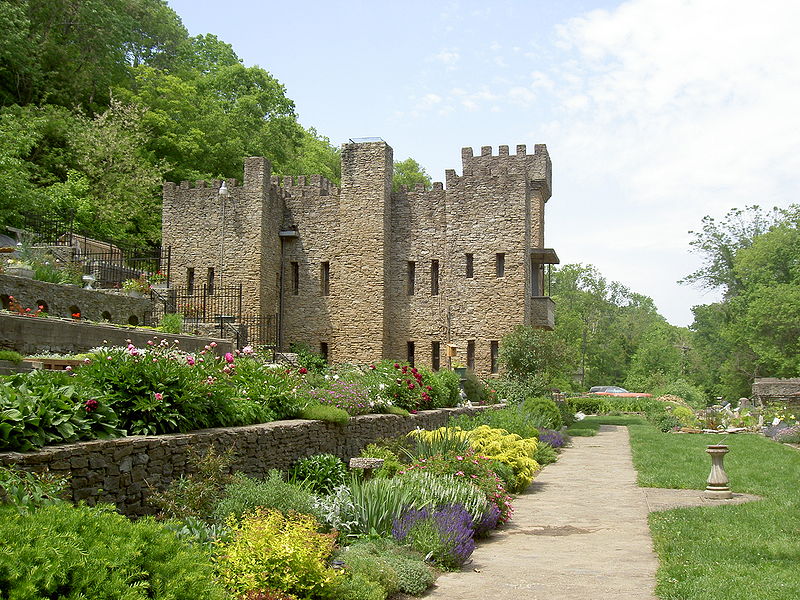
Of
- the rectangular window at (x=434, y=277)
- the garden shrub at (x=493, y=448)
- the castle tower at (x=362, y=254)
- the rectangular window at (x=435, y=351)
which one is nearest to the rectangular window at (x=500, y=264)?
the rectangular window at (x=434, y=277)

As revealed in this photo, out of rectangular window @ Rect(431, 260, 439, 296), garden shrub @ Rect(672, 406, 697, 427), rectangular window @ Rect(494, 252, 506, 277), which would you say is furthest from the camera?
rectangular window @ Rect(431, 260, 439, 296)

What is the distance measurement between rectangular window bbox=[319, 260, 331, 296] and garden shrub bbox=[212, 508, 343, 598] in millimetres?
24405

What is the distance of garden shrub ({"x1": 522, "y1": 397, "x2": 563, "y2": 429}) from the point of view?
815 inches

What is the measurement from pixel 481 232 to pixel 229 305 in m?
9.82

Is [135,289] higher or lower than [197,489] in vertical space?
higher

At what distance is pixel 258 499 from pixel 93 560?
3195mm

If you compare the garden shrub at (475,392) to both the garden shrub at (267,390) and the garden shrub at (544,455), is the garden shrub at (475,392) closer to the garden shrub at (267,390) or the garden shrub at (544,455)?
the garden shrub at (544,455)

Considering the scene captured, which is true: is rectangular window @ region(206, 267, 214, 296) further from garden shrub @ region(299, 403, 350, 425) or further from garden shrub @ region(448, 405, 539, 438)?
garden shrub @ region(299, 403, 350, 425)

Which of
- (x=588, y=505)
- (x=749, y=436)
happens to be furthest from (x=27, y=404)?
(x=749, y=436)

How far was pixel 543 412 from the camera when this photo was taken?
Result: 72.1 feet

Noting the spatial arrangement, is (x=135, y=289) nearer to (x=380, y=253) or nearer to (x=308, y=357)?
(x=308, y=357)

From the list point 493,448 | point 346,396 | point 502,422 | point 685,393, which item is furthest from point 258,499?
point 685,393

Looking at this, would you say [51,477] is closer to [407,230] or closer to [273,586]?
[273,586]

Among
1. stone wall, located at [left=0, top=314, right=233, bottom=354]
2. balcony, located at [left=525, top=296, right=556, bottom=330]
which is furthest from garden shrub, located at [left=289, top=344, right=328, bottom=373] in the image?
stone wall, located at [left=0, top=314, right=233, bottom=354]
